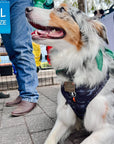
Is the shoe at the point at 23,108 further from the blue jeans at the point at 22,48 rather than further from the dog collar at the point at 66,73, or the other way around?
the dog collar at the point at 66,73

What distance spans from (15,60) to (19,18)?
69 cm

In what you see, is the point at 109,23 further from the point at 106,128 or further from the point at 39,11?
the point at 106,128

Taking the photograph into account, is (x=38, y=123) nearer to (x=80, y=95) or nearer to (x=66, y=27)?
(x=80, y=95)

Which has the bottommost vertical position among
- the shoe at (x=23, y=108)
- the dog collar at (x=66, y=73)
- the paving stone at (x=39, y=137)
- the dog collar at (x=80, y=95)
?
the shoe at (x=23, y=108)

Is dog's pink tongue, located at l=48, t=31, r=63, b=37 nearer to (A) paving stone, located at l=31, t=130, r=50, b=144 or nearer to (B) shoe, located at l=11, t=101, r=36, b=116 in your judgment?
(A) paving stone, located at l=31, t=130, r=50, b=144

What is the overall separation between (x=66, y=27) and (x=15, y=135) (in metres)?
1.23

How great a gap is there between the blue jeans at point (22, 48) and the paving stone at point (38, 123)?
1.30ft

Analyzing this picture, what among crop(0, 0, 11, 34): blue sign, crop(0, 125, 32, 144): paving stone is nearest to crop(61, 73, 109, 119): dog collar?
crop(0, 125, 32, 144): paving stone

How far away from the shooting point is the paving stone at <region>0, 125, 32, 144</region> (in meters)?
1.69

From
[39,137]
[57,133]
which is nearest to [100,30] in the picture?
[57,133]

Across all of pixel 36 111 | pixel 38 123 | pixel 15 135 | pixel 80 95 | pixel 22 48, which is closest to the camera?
pixel 80 95

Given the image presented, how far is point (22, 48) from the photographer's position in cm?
273

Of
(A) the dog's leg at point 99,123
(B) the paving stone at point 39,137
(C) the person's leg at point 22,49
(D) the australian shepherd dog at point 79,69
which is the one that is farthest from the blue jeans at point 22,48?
(A) the dog's leg at point 99,123

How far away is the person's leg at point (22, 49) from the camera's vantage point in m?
2.69
